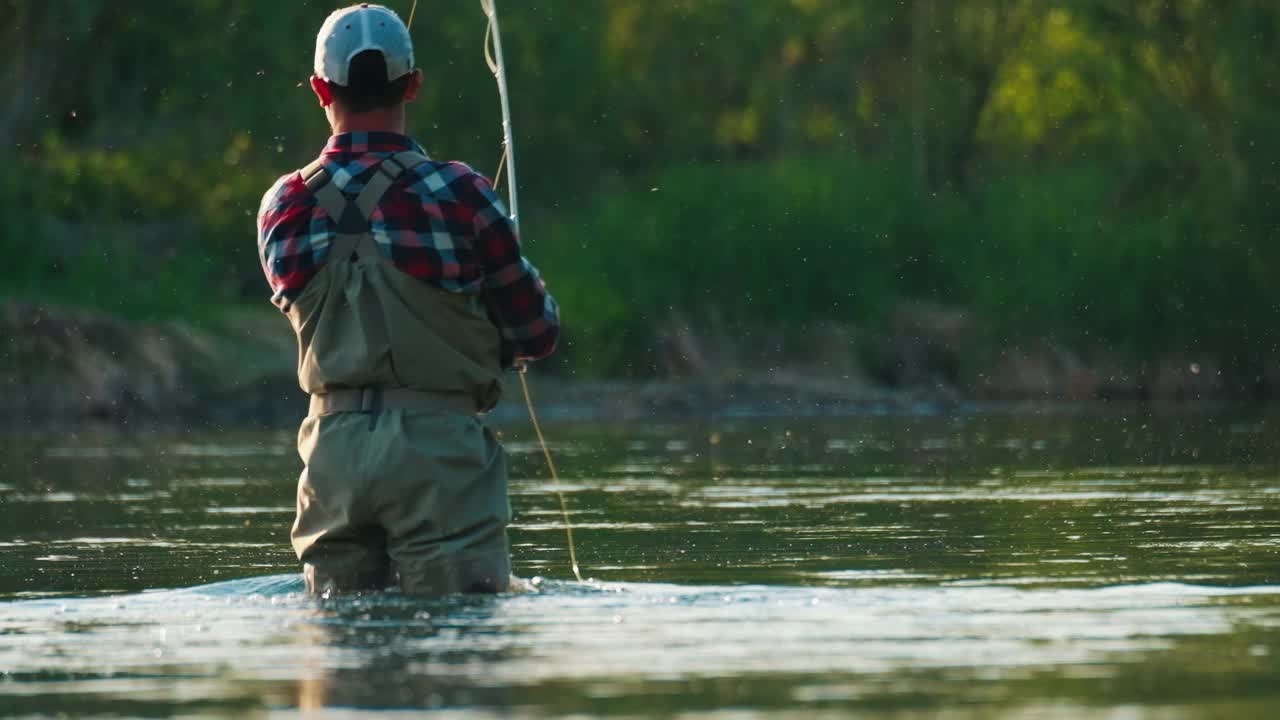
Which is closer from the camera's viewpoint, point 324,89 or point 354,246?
point 354,246

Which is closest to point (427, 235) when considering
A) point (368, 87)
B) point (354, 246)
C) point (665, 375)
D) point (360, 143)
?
point (354, 246)

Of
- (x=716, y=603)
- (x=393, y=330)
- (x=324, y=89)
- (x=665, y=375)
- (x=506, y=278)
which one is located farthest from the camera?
(x=665, y=375)

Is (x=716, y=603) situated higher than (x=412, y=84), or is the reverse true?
(x=412, y=84)

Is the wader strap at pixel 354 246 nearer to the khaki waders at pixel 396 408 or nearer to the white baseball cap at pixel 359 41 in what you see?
the khaki waders at pixel 396 408

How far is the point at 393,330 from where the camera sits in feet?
21.4

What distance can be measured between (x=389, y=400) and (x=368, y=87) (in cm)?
78

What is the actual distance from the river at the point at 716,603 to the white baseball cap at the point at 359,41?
1276mm

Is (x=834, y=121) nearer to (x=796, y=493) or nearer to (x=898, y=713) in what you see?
(x=796, y=493)

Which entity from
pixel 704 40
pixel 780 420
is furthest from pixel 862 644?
pixel 704 40

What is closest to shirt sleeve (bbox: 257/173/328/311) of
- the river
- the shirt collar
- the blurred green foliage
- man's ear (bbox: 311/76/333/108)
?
the shirt collar

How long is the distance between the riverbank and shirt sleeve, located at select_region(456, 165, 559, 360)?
16502 mm

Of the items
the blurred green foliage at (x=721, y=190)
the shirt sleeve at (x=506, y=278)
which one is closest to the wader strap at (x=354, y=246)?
the shirt sleeve at (x=506, y=278)

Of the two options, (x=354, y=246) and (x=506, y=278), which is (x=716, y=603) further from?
(x=354, y=246)

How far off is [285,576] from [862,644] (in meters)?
2.37
